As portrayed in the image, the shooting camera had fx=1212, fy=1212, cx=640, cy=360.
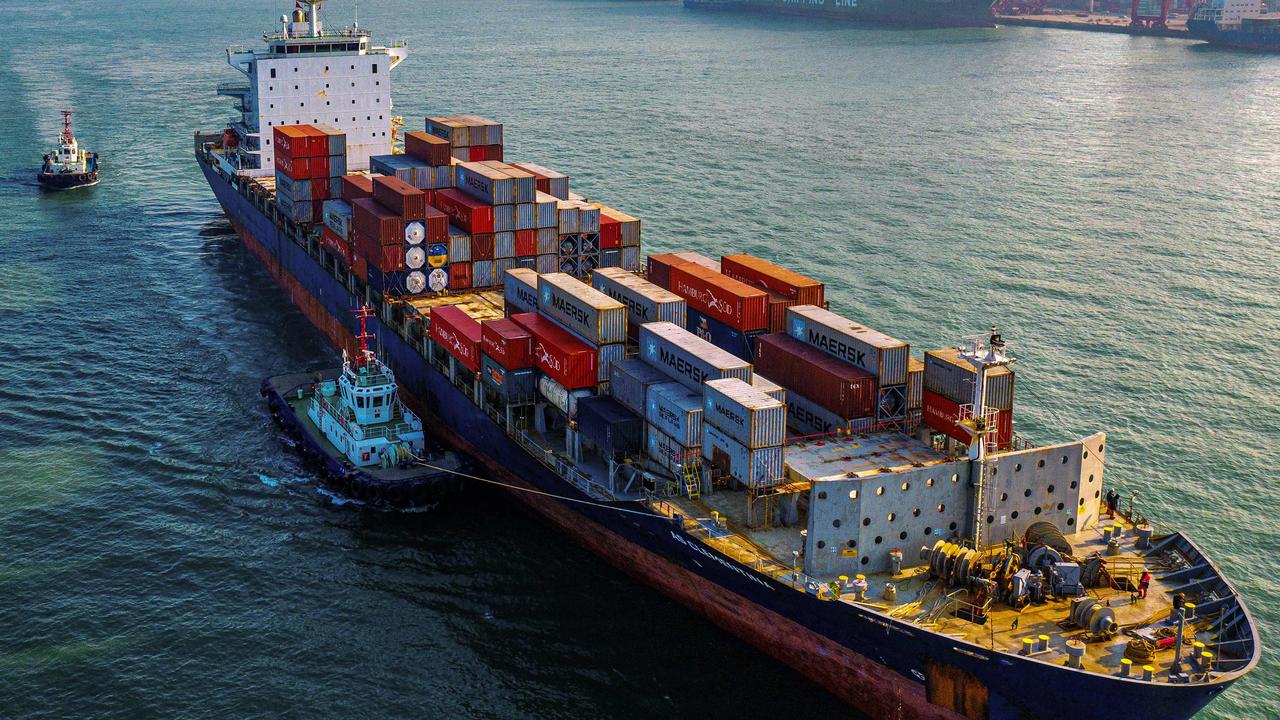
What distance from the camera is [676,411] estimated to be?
132 ft

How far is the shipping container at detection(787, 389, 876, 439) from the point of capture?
41219 millimetres

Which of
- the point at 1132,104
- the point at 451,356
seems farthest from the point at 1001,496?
the point at 1132,104

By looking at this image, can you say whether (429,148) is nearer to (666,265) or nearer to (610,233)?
(610,233)

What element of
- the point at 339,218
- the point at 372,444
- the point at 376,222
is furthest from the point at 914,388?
the point at 339,218

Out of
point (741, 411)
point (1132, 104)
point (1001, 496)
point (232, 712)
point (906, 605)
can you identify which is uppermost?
point (1132, 104)

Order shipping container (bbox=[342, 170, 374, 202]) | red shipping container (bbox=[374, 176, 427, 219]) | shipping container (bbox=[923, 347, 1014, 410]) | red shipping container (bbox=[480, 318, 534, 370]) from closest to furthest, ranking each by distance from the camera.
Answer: shipping container (bbox=[923, 347, 1014, 410])
red shipping container (bbox=[480, 318, 534, 370])
red shipping container (bbox=[374, 176, 427, 219])
shipping container (bbox=[342, 170, 374, 202])

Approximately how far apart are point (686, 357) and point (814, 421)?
5168 mm

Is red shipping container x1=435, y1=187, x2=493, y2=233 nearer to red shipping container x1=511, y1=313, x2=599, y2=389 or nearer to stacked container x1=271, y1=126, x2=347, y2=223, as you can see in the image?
stacked container x1=271, y1=126, x2=347, y2=223

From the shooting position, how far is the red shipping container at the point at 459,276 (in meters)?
57.8

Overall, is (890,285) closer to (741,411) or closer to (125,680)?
(741,411)

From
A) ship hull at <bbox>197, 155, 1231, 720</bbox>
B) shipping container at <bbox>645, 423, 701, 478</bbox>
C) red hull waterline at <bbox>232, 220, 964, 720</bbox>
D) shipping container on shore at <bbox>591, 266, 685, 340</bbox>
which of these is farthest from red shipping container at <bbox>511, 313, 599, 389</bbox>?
red hull waterline at <bbox>232, 220, 964, 720</bbox>

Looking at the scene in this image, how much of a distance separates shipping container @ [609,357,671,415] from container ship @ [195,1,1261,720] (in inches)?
5.7

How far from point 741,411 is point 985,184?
61.4 m

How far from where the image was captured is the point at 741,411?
3762 cm
